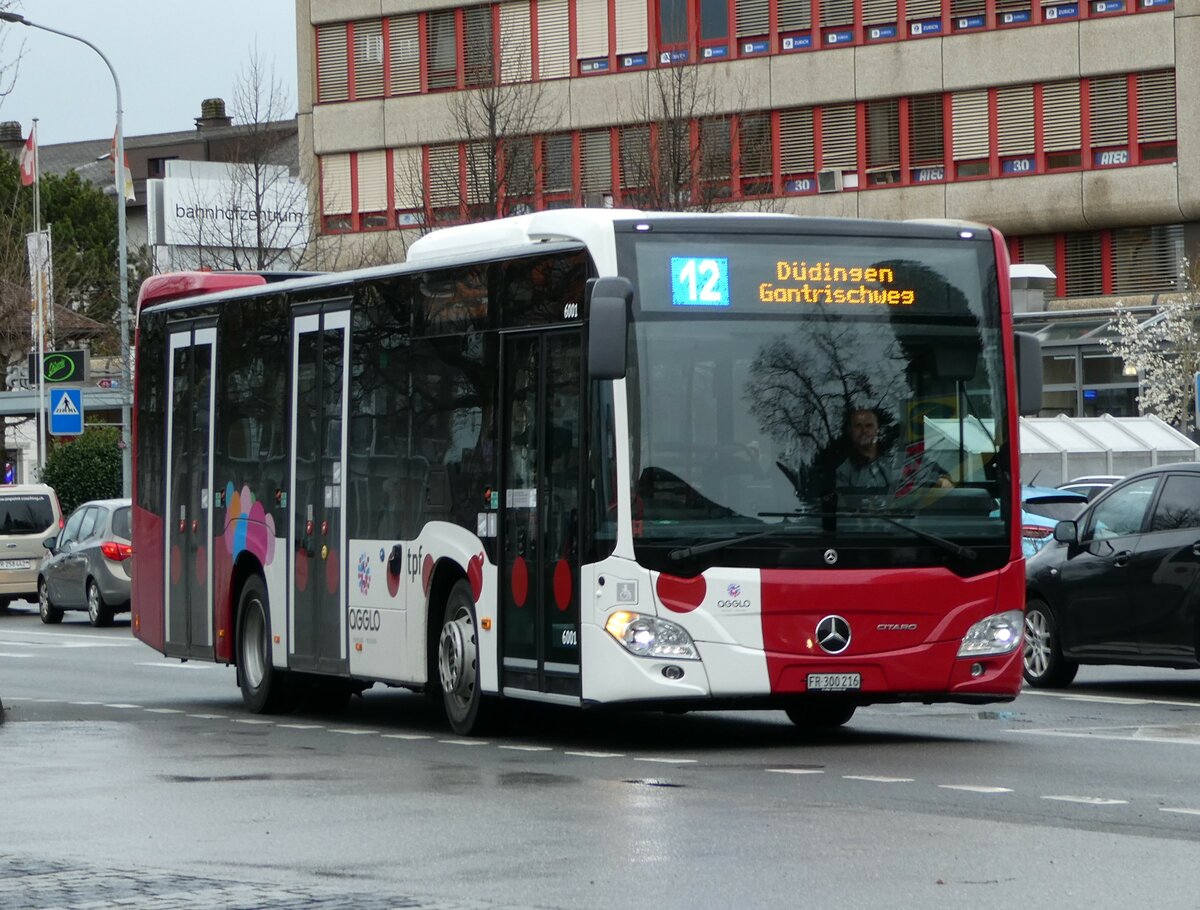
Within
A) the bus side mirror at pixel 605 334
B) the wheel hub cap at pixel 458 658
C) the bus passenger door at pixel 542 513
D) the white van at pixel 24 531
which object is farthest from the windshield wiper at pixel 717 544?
the white van at pixel 24 531

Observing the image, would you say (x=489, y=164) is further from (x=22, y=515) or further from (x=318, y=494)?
(x=318, y=494)

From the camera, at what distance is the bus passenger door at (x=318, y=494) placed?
54.1 ft

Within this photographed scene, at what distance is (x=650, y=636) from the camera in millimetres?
13398

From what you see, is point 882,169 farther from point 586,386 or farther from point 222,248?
point 586,386

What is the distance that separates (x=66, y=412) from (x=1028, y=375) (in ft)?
99.6

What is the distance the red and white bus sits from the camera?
13.4m

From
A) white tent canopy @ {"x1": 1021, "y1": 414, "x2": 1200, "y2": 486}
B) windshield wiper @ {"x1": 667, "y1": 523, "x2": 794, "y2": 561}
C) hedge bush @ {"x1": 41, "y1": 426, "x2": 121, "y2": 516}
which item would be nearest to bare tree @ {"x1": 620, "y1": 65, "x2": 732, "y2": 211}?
white tent canopy @ {"x1": 1021, "y1": 414, "x2": 1200, "y2": 486}

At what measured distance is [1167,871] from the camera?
28.9 ft

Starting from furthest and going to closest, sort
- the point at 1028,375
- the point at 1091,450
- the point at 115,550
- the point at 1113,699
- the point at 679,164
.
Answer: the point at 1091,450 < the point at 679,164 < the point at 115,550 < the point at 1113,699 < the point at 1028,375

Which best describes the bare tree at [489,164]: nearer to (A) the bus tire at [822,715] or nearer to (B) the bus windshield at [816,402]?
(A) the bus tire at [822,715]

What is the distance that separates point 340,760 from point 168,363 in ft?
21.2

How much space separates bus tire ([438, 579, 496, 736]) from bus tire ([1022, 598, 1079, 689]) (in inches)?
222

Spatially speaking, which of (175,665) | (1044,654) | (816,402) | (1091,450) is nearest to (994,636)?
(816,402)

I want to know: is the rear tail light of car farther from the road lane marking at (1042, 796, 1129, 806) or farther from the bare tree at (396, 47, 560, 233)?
the road lane marking at (1042, 796, 1129, 806)
